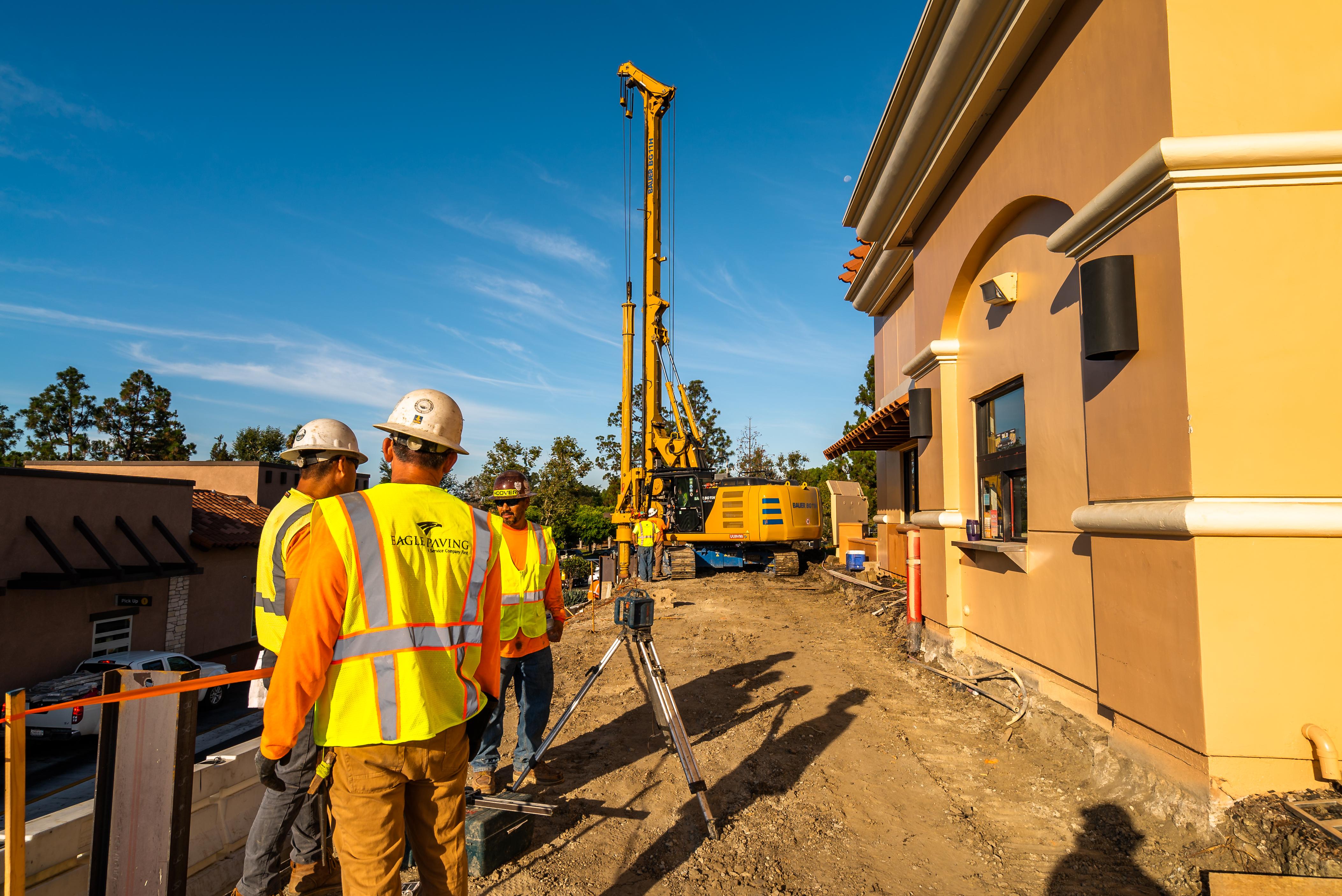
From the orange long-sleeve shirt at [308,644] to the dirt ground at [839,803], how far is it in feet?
5.92

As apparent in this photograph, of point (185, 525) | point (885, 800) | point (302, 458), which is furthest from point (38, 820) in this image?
point (185, 525)

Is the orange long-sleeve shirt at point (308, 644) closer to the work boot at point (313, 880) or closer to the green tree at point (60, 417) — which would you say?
the work boot at point (313, 880)

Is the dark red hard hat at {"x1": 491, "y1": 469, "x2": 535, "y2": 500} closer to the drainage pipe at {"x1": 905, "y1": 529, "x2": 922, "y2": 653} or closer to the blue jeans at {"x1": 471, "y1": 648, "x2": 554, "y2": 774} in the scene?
the blue jeans at {"x1": 471, "y1": 648, "x2": 554, "y2": 774}

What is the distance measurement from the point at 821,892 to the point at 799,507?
16.9 metres

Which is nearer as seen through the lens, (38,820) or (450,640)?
(450,640)

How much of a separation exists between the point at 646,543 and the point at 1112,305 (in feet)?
52.6

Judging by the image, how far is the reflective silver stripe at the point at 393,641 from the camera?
2.24 meters

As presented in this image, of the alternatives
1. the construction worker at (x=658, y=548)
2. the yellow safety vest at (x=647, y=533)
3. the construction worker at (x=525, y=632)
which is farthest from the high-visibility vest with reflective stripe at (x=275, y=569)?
the construction worker at (x=658, y=548)

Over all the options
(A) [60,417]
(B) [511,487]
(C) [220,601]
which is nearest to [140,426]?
(A) [60,417]

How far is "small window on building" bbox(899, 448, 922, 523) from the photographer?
41.4 ft

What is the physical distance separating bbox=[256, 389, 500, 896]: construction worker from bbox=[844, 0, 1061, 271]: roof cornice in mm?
5603

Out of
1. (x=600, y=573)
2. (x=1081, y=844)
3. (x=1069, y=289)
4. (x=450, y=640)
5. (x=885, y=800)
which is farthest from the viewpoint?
(x=600, y=573)

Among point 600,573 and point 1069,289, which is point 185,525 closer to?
point 600,573

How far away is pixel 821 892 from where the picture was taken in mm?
3416
